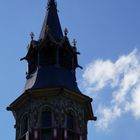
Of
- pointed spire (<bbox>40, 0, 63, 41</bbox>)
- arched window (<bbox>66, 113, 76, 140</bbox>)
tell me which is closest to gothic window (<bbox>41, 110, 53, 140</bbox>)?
arched window (<bbox>66, 113, 76, 140</bbox>)

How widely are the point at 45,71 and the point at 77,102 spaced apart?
495 centimetres

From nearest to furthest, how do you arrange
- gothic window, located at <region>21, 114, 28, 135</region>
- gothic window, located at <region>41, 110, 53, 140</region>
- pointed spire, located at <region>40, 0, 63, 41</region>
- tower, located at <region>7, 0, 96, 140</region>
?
gothic window, located at <region>41, 110, 53, 140</region> → tower, located at <region>7, 0, 96, 140</region> → gothic window, located at <region>21, 114, 28, 135</region> → pointed spire, located at <region>40, 0, 63, 41</region>

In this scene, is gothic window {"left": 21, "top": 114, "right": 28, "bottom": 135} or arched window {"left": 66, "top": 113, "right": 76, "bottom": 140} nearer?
arched window {"left": 66, "top": 113, "right": 76, "bottom": 140}

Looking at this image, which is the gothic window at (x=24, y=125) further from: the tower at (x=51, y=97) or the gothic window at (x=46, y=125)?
the gothic window at (x=46, y=125)

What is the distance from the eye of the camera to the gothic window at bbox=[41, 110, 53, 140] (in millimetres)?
66375

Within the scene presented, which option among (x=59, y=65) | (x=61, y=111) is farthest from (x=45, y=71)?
(x=61, y=111)

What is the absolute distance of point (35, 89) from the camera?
227 ft

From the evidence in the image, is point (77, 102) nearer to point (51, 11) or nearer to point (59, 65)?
point (59, 65)

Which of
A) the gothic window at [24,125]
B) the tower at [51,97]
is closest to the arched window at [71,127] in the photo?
the tower at [51,97]

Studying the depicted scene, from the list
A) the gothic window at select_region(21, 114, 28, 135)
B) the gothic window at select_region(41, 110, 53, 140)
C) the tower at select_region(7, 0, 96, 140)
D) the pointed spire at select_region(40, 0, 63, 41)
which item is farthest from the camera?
the pointed spire at select_region(40, 0, 63, 41)

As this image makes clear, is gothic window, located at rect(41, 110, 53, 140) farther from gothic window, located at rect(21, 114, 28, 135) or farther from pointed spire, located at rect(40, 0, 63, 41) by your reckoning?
pointed spire, located at rect(40, 0, 63, 41)

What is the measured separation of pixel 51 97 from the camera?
6906cm

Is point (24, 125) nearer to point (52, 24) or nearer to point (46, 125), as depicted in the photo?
point (46, 125)

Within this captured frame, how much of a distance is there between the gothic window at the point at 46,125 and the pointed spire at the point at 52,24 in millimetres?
9910
